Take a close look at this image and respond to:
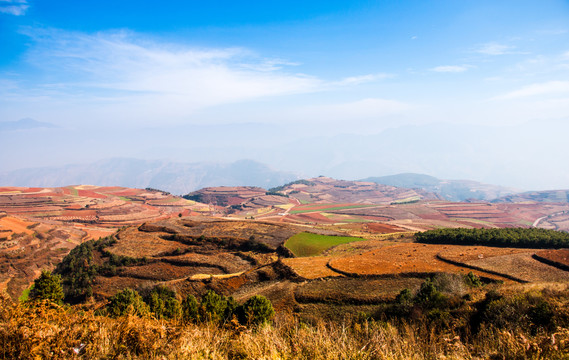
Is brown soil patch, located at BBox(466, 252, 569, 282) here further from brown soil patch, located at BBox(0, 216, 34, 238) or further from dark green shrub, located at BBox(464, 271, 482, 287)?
brown soil patch, located at BBox(0, 216, 34, 238)

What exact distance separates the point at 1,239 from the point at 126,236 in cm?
2706

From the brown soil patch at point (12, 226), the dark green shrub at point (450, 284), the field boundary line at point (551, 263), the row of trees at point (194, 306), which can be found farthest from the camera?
the brown soil patch at point (12, 226)

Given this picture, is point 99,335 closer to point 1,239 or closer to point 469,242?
point 469,242

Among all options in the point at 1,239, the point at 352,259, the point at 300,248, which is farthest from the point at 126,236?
the point at 352,259

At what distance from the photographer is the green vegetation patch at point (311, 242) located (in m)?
53.2

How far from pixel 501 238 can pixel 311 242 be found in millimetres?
30041

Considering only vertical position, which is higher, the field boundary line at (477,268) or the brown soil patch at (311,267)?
the field boundary line at (477,268)

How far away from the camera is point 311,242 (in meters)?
58.6

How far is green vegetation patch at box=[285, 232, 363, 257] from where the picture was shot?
53219mm

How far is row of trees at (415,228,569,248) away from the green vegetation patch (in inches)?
559

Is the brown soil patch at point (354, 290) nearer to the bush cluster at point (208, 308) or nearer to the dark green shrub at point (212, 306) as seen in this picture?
the bush cluster at point (208, 308)

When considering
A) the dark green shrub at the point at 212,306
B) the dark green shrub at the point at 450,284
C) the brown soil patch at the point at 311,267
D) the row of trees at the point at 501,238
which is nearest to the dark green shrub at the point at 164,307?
the dark green shrub at the point at 212,306

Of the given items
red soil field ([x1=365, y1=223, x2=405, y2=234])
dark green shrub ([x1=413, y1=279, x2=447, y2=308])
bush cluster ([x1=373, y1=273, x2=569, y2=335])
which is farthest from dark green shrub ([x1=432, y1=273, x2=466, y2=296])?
red soil field ([x1=365, y1=223, x2=405, y2=234])

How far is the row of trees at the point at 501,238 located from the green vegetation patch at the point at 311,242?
14.2 metres
